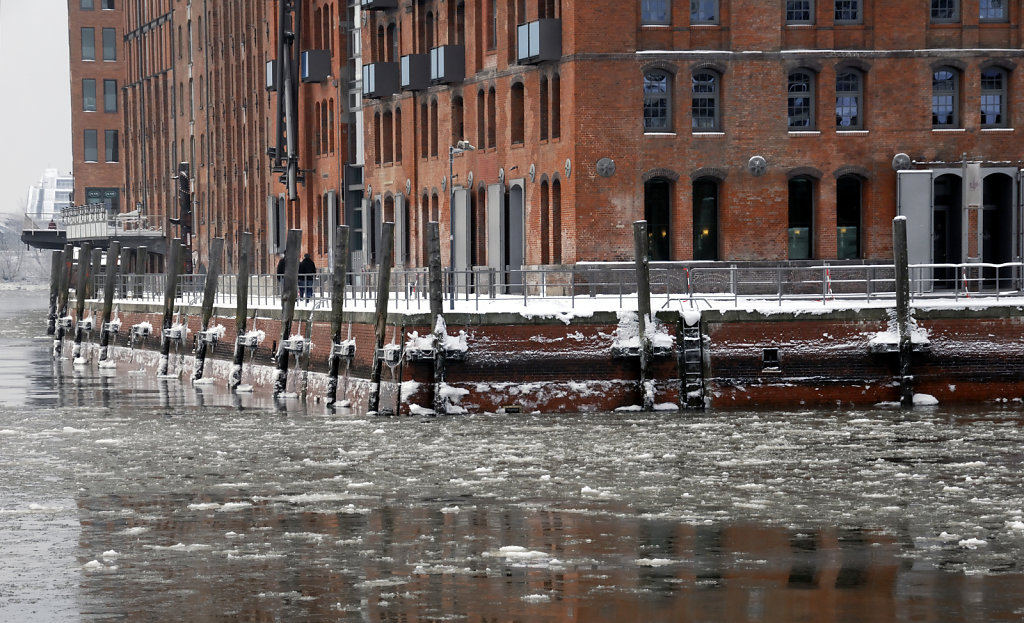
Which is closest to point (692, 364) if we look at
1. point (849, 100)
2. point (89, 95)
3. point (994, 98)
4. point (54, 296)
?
point (849, 100)

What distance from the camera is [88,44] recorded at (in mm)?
129625

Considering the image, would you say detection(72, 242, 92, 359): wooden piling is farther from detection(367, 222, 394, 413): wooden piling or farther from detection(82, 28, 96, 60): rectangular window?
detection(82, 28, 96, 60): rectangular window

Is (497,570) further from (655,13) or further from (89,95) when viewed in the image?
(89,95)

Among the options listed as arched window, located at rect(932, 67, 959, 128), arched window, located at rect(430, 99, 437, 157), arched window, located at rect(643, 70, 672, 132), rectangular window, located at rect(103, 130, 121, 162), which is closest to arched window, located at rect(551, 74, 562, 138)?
arched window, located at rect(643, 70, 672, 132)

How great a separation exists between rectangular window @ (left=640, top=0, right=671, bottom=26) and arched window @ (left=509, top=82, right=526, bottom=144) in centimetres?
563

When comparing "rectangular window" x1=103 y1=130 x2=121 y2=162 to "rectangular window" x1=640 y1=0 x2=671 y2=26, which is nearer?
"rectangular window" x1=640 y1=0 x2=671 y2=26

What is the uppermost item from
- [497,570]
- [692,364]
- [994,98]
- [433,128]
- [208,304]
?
[433,128]

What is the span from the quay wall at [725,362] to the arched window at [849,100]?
46.5 feet

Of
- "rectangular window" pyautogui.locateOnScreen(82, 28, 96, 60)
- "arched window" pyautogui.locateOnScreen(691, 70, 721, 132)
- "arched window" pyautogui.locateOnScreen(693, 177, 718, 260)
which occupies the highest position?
"rectangular window" pyautogui.locateOnScreen(82, 28, 96, 60)

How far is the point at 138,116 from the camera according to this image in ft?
382

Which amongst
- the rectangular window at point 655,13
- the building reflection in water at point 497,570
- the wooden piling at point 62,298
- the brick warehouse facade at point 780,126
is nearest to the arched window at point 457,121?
the brick warehouse facade at point 780,126

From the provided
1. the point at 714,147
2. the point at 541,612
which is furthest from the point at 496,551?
the point at 714,147

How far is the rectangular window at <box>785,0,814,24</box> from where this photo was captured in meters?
48.8

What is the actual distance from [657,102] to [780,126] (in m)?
3.25
